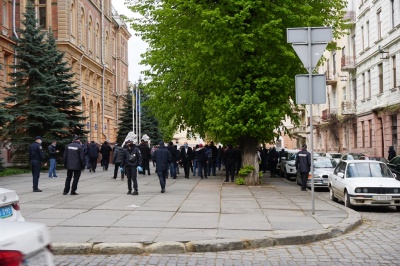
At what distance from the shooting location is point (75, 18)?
47344 millimetres

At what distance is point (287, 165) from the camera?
28.1 metres

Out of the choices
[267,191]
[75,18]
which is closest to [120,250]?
[267,191]

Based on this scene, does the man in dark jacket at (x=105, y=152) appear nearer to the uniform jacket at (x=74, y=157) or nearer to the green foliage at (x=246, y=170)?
the green foliage at (x=246, y=170)

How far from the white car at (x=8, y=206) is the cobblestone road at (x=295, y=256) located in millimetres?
1467

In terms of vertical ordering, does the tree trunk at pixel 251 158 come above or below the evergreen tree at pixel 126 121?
below

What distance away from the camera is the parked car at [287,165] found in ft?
90.8

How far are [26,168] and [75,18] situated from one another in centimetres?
2100

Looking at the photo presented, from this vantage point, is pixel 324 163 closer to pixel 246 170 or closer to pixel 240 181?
pixel 246 170

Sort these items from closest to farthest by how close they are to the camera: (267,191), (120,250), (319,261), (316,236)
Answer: (319,261) → (120,250) → (316,236) → (267,191)

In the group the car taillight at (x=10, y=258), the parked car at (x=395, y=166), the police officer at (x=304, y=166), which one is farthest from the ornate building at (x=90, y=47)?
the car taillight at (x=10, y=258)

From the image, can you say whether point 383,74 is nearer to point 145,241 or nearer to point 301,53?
point 301,53

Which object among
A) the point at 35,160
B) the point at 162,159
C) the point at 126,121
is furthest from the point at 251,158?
the point at 126,121

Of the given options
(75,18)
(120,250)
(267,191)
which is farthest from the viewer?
(75,18)

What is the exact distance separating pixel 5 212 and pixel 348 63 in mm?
42742
